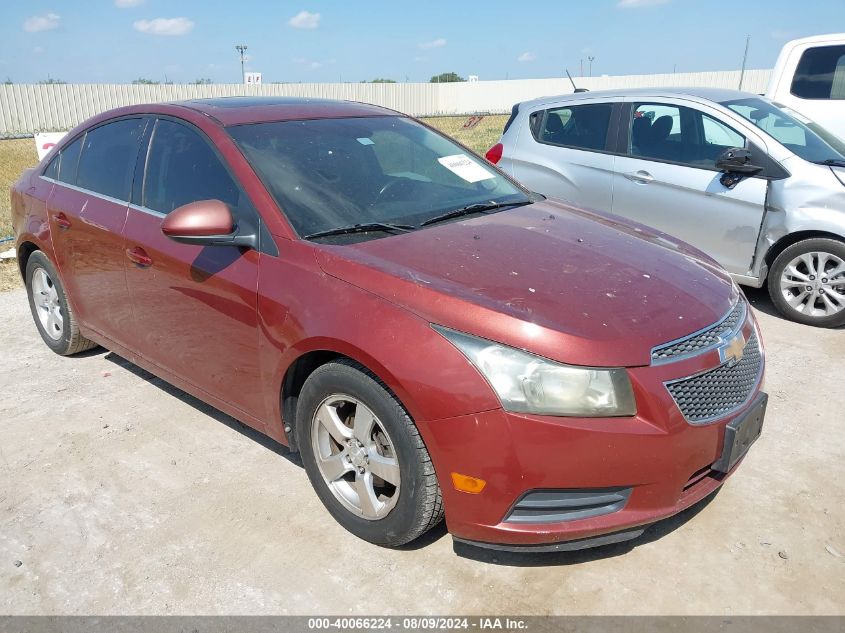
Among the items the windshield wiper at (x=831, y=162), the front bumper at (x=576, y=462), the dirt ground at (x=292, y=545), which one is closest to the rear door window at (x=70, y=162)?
the dirt ground at (x=292, y=545)

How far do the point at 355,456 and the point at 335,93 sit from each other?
135 ft

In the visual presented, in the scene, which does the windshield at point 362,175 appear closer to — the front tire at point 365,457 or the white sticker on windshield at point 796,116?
the front tire at point 365,457

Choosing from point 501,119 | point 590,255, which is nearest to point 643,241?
point 590,255

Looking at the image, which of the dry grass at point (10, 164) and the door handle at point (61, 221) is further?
the dry grass at point (10, 164)

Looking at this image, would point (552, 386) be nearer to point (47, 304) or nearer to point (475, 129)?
point (47, 304)

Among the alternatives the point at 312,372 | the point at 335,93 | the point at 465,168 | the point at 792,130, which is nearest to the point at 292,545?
the point at 312,372

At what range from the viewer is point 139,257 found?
3609 millimetres

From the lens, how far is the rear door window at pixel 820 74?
7.60m

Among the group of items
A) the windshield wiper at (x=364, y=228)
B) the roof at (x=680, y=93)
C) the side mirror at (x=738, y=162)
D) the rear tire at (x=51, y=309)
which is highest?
the roof at (x=680, y=93)

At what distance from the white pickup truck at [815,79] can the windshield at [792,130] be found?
165 centimetres

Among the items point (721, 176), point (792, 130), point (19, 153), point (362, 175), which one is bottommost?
point (19, 153)

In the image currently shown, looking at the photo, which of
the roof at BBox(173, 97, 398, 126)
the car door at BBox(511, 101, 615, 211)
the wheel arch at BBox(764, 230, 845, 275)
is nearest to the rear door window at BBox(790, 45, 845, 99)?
the car door at BBox(511, 101, 615, 211)

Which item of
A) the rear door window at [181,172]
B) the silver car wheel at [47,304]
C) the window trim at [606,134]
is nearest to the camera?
the rear door window at [181,172]

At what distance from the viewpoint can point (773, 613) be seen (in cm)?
248
